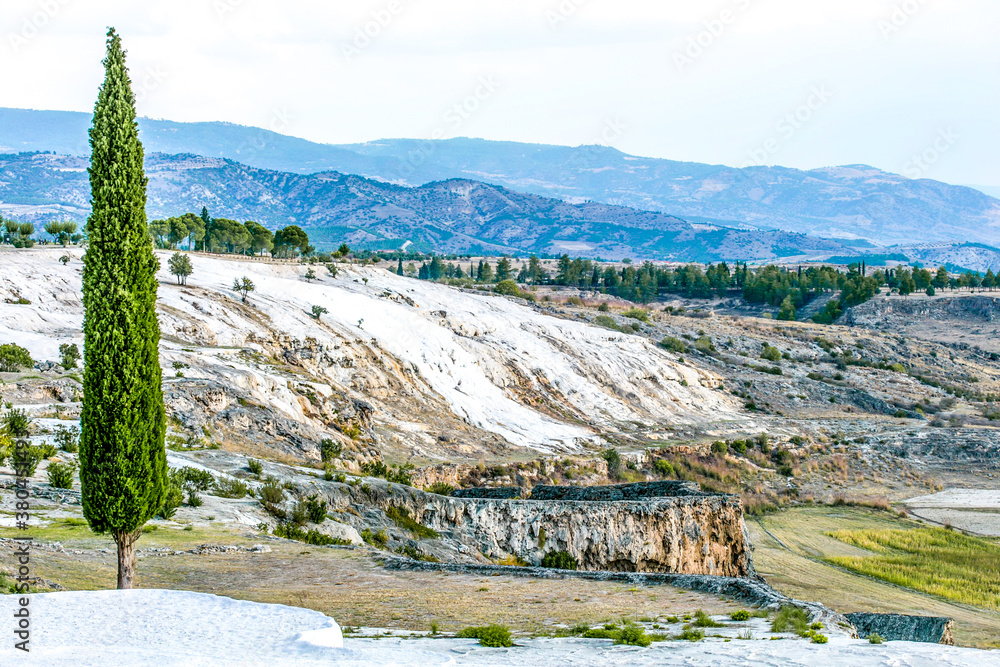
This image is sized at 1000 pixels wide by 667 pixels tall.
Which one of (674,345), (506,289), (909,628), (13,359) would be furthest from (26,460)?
(506,289)

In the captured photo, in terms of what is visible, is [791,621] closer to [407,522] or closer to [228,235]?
[407,522]

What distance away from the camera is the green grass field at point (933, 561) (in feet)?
108

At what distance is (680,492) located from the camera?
29578 mm

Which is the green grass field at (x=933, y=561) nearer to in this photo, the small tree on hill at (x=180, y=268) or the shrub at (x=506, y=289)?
the small tree on hill at (x=180, y=268)

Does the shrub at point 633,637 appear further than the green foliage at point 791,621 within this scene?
No

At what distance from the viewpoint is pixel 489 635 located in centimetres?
1347

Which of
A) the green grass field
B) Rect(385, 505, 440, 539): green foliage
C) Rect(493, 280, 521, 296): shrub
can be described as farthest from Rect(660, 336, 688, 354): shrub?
Rect(385, 505, 440, 539): green foliage

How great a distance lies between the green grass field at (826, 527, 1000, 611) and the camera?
108 ft

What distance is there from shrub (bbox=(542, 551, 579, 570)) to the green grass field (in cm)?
1451

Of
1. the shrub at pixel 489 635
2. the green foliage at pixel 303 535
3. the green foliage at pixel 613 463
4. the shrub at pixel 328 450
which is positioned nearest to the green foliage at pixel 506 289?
the green foliage at pixel 613 463

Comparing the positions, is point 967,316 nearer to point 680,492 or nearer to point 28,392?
point 680,492

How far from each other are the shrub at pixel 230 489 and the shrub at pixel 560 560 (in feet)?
29.4

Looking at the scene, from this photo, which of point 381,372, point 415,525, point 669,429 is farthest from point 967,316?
point 415,525

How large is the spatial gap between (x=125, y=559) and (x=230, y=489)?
9.80 m
